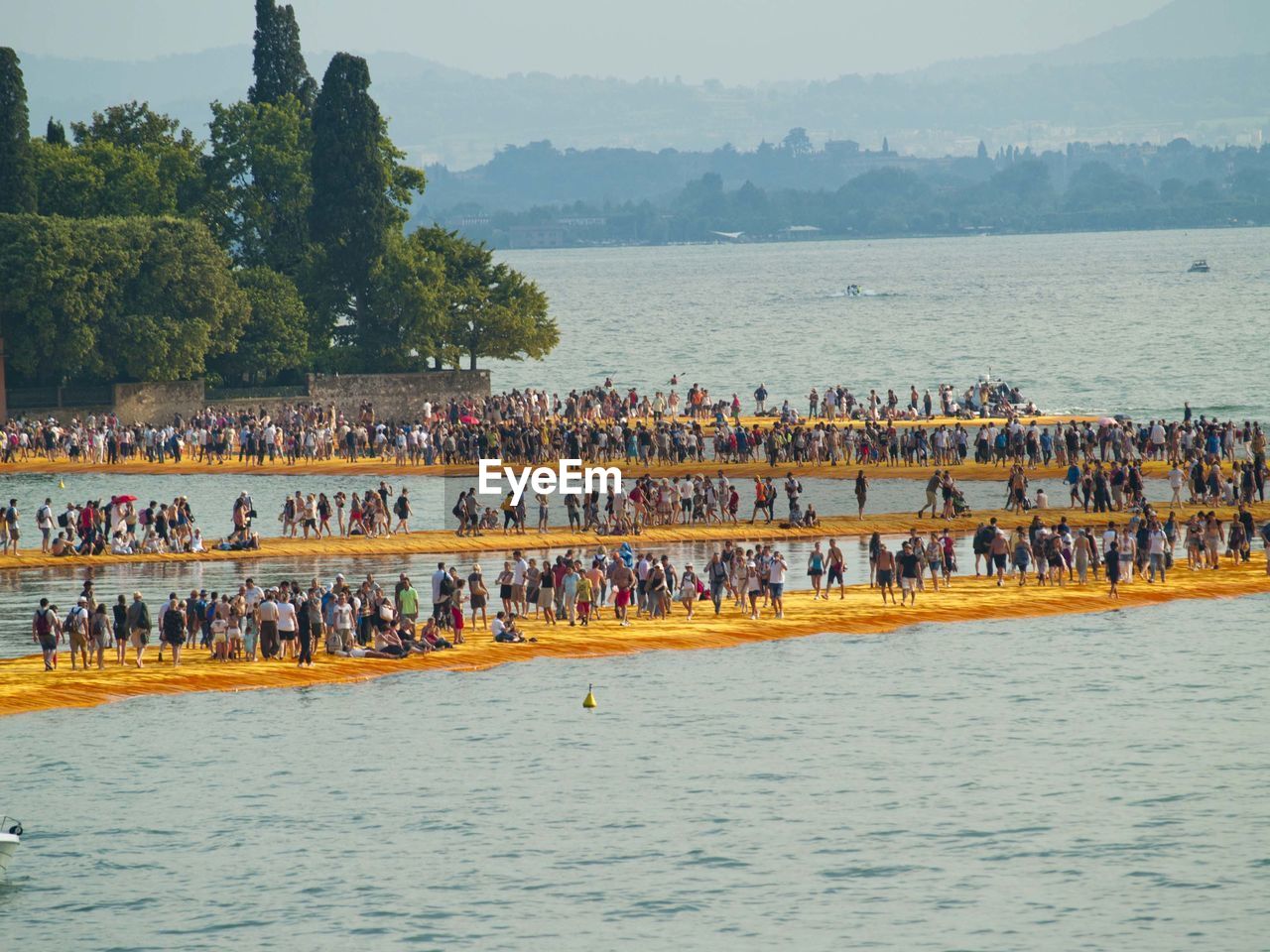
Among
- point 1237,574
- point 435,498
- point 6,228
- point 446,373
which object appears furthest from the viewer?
point 446,373

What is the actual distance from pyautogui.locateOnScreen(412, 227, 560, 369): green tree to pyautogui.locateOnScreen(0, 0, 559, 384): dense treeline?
9 cm

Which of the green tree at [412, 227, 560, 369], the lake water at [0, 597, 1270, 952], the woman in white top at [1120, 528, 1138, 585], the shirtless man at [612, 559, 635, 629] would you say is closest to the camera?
the lake water at [0, 597, 1270, 952]

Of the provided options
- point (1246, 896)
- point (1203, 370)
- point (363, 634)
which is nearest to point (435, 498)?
point (363, 634)

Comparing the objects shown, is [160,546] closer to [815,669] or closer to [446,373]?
[815,669]

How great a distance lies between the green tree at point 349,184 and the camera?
8512 cm

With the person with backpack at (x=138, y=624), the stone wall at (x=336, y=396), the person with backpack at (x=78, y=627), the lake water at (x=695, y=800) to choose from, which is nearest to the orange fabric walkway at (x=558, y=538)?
the lake water at (x=695, y=800)

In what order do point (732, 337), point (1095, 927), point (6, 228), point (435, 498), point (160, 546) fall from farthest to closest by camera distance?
point (732, 337) < point (6, 228) < point (435, 498) < point (160, 546) < point (1095, 927)

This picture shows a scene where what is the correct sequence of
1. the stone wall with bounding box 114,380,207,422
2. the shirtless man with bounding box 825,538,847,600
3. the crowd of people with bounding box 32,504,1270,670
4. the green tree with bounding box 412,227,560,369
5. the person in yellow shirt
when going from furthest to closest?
the green tree with bounding box 412,227,560,369 → the stone wall with bounding box 114,380,207,422 → the shirtless man with bounding box 825,538,847,600 → the person in yellow shirt → the crowd of people with bounding box 32,504,1270,670

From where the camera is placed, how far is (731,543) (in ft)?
176

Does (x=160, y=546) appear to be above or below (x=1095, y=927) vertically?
above

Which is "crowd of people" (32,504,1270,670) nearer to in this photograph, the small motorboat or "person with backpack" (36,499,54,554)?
"person with backpack" (36,499,54,554)

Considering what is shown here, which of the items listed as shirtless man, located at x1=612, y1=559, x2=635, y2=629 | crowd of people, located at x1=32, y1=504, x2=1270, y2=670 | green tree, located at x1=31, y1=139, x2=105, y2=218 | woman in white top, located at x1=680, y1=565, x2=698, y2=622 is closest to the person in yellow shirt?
crowd of people, located at x1=32, y1=504, x2=1270, y2=670

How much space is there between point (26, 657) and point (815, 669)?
52.4ft

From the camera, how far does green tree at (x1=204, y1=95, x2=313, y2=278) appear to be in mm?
88125
